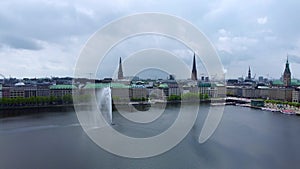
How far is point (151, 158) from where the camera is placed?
205 inches

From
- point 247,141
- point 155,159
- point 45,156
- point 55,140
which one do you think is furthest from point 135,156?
point 247,141

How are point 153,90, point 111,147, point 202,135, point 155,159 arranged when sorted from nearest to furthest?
point 155,159
point 111,147
point 202,135
point 153,90

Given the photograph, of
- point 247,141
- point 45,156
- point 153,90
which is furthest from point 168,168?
point 153,90

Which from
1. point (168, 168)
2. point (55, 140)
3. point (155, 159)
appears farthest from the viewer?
point (55, 140)

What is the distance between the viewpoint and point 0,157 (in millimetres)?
5359

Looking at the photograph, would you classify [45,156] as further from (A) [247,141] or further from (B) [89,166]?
(A) [247,141]

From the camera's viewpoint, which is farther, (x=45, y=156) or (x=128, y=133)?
(x=128, y=133)

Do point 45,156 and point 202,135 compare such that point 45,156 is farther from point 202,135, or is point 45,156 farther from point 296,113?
point 296,113

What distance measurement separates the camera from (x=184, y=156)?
5.28 m

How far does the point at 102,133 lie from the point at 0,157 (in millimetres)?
2638

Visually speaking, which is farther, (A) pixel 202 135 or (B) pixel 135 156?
(A) pixel 202 135

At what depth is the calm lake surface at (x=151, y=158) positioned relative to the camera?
4.88 metres

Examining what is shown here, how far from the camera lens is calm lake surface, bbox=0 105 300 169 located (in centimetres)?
488

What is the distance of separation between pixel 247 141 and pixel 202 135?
120cm
